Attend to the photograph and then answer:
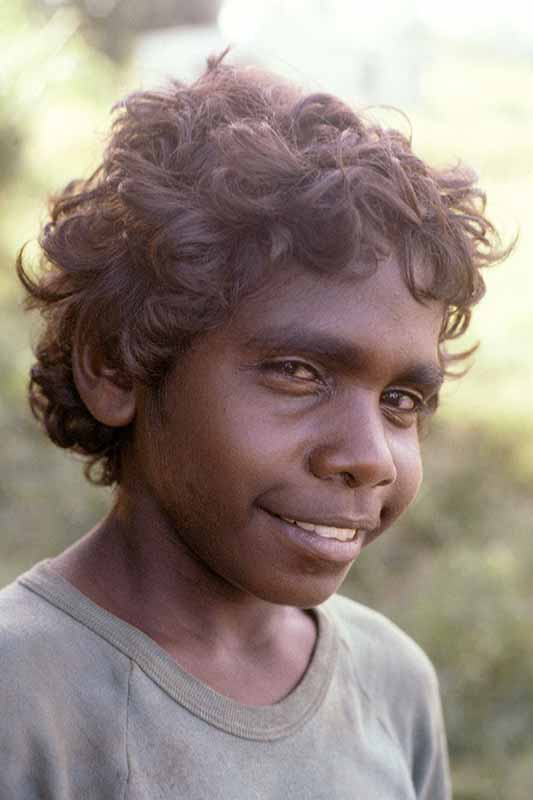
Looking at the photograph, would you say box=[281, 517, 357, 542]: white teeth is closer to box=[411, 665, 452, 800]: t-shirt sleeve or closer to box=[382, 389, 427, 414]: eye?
box=[382, 389, 427, 414]: eye

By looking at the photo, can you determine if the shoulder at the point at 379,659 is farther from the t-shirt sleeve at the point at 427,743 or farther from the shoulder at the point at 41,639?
the shoulder at the point at 41,639

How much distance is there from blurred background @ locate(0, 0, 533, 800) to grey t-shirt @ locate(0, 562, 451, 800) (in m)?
0.78

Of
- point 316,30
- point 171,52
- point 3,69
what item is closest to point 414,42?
point 316,30

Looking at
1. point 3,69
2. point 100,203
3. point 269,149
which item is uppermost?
point 3,69

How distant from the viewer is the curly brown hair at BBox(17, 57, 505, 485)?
5.15 ft

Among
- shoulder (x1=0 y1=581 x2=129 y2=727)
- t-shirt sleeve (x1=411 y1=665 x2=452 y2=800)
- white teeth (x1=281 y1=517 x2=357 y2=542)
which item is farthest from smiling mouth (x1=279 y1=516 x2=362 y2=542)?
t-shirt sleeve (x1=411 y1=665 x2=452 y2=800)

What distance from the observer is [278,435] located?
1537 millimetres

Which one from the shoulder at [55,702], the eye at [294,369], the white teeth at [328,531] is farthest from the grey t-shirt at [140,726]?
the eye at [294,369]

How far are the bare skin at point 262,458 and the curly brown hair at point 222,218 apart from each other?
1.7 inches

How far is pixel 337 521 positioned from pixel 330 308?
28cm

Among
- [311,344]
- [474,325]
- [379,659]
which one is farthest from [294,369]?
[474,325]

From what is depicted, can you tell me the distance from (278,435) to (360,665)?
0.60 meters

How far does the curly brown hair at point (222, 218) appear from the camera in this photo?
5.15ft

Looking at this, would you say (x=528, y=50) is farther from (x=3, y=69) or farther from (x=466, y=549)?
(x=466, y=549)
